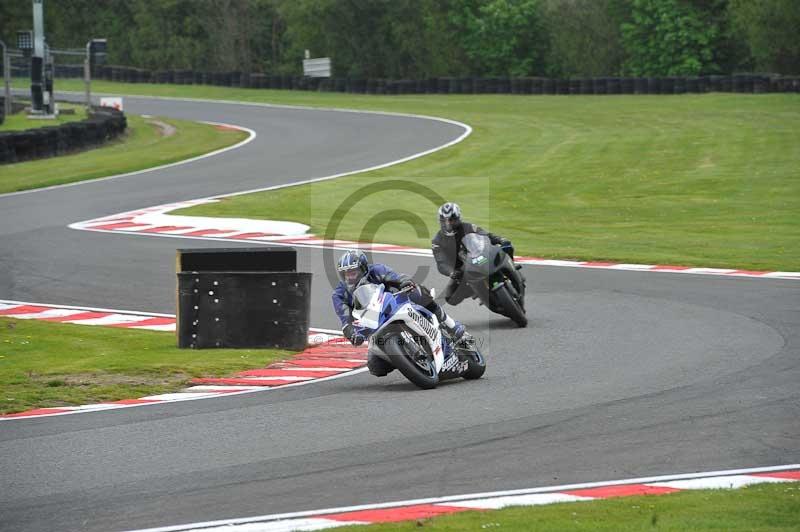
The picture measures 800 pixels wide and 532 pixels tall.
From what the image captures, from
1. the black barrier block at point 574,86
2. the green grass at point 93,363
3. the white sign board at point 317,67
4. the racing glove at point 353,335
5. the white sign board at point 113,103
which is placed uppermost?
the white sign board at point 317,67

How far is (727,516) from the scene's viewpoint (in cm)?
774

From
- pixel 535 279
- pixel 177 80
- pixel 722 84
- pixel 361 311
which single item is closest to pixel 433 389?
pixel 361 311

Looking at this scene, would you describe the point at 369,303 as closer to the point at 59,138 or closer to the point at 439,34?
the point at 59,138

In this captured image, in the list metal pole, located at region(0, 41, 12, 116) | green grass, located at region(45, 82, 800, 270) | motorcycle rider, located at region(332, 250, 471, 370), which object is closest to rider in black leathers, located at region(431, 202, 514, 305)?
motorcycle rider, located at region(332, 250, 471, 370)

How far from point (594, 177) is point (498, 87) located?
Answer: 2904 centimetres

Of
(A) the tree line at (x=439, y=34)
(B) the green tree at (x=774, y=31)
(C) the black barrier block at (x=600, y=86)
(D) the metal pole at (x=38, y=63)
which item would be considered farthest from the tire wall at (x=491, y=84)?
(D) the metal pole at (x=38, y=63)

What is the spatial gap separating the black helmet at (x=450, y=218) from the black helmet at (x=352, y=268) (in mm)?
3257

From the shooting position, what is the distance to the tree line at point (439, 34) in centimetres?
7131

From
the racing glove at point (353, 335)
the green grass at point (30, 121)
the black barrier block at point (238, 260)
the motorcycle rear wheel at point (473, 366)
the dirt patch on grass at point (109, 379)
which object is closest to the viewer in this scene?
the racing glove at point (353, 335)

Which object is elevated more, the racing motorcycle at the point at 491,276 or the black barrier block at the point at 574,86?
the black barrier block at the point at 574,86

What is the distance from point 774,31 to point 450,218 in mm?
52661

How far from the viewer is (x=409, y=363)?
40.1 ft

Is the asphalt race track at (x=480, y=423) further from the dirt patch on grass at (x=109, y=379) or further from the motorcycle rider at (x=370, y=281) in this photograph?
the dirt patch on grass at (x=109, y=379)

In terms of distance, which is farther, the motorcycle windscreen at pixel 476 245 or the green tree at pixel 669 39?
the green tree at pixel 669 39
